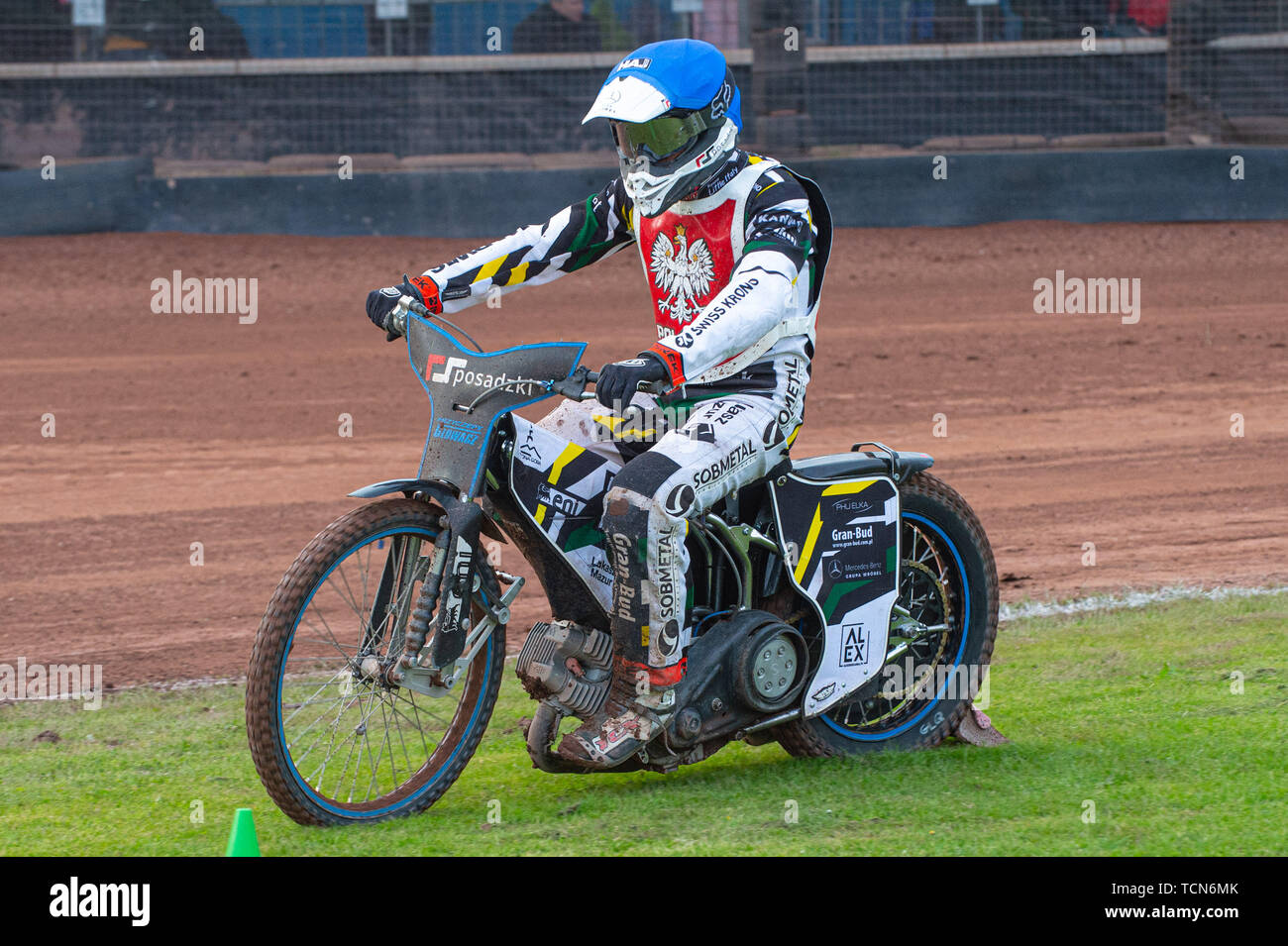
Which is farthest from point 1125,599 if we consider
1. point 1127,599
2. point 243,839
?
point 243,839

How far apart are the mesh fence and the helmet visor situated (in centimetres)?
1356

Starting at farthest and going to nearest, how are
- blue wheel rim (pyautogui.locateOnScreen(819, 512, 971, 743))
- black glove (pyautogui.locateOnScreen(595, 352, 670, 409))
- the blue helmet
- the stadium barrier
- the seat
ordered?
the stadium barrier < blue wheel rim (pyautogui.locateOnScreen(819, 512, 971, 743)) < the seat < the blue helmet < black glove (pyautogui.locateOnScreen(595, 352, 670, 409))

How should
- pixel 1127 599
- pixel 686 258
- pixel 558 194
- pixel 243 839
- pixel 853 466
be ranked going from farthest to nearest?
pixel 558 194, pixel 1127 599, pixel 853 466, pixel 686 258, pixel 243 839

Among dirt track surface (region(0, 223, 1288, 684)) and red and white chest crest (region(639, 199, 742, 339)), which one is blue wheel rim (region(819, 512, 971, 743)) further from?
dirt track surface (region(0, 223, 1288, 684))

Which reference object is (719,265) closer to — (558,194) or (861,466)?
(861,466)

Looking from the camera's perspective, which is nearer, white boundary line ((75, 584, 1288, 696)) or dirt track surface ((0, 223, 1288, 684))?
white boundary line ((75, 584, 1288, 696))

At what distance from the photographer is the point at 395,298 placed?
4.68 metres

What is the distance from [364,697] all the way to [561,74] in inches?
591

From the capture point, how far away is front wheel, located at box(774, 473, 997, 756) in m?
5.29

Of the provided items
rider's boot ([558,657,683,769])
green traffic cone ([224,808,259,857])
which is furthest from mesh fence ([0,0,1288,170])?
green traffic cone ([224,808,259,857])

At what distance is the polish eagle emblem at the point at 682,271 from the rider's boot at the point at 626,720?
1.09 meters

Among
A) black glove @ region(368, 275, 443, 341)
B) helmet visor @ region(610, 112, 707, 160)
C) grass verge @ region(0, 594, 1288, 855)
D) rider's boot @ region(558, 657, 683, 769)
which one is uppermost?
helmet visor @ region(610, 112, 707, 160)

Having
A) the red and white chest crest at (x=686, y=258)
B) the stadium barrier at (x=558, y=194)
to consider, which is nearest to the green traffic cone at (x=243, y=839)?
the red and white chest crest at (x=686, y=258)

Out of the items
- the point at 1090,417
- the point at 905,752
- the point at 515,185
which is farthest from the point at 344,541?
the point at 515,185
